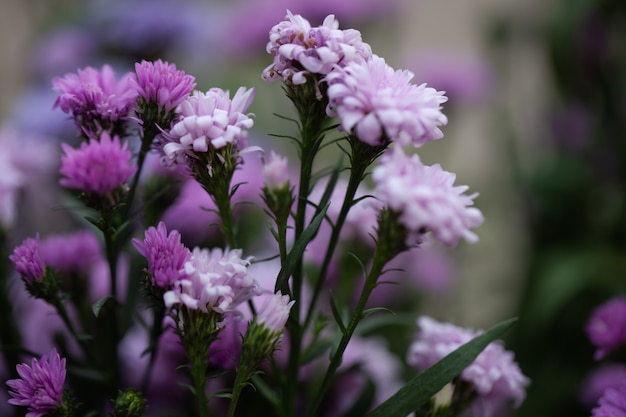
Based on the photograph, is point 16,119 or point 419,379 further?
point 16,119

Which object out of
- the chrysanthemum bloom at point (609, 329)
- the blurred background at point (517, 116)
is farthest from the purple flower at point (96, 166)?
the blurred background at point (517, 116)

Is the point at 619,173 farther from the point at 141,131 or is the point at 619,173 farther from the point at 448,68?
the point at 141,131

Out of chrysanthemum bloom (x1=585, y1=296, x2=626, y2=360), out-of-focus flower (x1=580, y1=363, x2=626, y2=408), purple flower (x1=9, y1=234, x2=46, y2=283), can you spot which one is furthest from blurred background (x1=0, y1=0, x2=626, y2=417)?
Answer: purple flower (x1=9, y1=234, x2=46, y2=283)

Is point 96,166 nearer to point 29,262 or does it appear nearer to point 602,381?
point 29,262

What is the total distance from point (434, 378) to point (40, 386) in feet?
0.48

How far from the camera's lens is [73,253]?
36 centimetres

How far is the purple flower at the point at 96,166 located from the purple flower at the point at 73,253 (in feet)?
0.39

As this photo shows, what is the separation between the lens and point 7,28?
1157 millimetres

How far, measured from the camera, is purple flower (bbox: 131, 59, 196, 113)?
257 millimetres

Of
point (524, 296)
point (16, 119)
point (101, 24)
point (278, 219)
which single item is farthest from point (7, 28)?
point (278, 219)

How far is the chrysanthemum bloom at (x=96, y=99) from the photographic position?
267 millimetres

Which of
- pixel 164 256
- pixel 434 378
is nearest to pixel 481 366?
pixel 434 378

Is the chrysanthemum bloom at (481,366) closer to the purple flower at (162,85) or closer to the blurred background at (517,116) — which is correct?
the purple flower at (162,85)

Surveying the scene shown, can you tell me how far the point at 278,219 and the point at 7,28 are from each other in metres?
1.05
